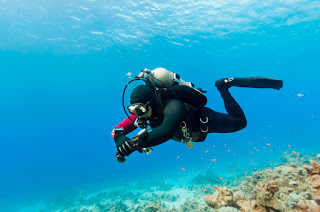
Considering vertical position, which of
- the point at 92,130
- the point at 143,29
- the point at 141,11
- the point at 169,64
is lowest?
the point at 141,11

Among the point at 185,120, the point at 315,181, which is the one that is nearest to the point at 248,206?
the point at 315,181

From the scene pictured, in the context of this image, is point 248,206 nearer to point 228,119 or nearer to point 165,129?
point 228,119

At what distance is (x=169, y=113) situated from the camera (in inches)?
91.7

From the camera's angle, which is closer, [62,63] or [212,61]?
[62,63]

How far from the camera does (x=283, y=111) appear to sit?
15725 centimetres

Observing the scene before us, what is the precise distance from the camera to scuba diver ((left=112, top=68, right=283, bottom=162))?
7.49 feet

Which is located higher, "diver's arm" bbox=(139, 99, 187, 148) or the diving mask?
the diving mask

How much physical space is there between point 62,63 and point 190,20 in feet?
98.0

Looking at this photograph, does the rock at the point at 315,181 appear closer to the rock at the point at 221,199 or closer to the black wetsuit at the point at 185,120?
the rock at the point at 221,199

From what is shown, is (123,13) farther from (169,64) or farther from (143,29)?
(169,64)

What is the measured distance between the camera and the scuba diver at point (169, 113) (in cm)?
228

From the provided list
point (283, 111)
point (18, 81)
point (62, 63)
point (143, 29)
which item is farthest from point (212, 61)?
point (283, 111)

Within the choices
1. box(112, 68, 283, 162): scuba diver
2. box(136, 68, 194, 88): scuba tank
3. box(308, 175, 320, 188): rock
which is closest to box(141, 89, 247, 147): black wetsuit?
box(112, 68, 283, 162): scuba diver

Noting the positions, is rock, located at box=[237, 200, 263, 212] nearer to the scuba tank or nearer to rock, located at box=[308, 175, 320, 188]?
rock, located at box=[308, 175, 320, 188]
